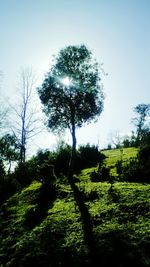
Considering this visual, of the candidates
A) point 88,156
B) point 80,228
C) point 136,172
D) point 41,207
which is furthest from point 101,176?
point 88,156

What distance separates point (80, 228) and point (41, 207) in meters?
5.22

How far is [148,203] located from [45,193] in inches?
335

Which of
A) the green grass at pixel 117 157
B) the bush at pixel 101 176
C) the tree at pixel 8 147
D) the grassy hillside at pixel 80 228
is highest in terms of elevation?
the tree at pixel 8 147

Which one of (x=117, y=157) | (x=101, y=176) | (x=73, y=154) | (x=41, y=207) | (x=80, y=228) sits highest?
(x=73, y=154)

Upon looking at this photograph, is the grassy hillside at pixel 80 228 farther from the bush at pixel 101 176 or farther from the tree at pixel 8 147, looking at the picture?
the tree at pixel 8 147

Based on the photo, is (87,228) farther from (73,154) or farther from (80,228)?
(73,154)

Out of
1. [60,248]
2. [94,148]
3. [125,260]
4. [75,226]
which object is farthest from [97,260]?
[94,148]

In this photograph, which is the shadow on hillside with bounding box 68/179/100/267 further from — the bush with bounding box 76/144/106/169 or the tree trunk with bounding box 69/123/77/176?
the bush with bounding box 76/144/106/169

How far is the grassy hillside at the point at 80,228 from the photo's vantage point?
37.7ft

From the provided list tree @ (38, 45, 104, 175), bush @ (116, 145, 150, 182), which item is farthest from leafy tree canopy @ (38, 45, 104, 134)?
bush @ (116, 145, 150, 182)

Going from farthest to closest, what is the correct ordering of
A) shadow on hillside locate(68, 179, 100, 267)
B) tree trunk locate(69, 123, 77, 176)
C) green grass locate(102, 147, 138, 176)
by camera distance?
tree trunk locate(69, 123, 77, 176) < green grass locate(102, 147, 138, 176) < shadow on hillside locate(68, 179, 100, 267)

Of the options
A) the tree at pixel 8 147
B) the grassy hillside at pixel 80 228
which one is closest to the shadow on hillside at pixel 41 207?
the grassy hillside at pixel 80 228

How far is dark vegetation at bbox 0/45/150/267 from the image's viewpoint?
1181cm

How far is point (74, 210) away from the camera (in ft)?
54.9
